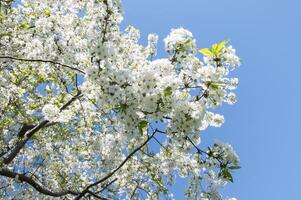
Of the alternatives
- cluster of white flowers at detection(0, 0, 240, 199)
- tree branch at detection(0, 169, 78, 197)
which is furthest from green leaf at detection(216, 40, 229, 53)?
tree branch at detection(0, 169, 78, 197)

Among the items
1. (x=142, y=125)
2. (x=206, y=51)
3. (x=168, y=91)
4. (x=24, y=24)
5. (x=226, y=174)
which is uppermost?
(x=24, y=24)

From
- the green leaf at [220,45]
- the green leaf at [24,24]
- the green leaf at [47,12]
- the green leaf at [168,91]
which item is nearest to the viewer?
the green leaf at [168,91]

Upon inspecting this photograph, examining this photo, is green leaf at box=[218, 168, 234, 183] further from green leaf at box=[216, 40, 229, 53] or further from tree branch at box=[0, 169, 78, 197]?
tree branch at box=[0, 169, 78, 197]

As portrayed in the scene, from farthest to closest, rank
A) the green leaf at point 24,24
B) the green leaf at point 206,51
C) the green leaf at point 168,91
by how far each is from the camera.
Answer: the green leaf at point 24,24, the green leaf at point 206,51, the green leaf at point 168,91

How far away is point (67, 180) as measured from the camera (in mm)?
15188

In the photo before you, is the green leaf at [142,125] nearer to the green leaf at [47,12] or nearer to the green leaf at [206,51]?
the green leaf at [206,51]

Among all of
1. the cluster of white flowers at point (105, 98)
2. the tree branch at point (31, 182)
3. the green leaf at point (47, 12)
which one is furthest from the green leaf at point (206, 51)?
the tree branch at point (31, 182)

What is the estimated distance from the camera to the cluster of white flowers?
6004 mm

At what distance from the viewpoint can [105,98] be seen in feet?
19.7

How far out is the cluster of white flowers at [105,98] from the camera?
600cm

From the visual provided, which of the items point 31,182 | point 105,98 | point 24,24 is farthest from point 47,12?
point 105,98

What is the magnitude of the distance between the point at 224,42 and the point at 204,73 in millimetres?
511

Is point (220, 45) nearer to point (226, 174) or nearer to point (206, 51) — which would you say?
point (206, 51)

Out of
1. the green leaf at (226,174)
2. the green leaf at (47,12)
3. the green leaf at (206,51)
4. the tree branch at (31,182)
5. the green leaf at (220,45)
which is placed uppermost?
the green leaf at (47,12)
